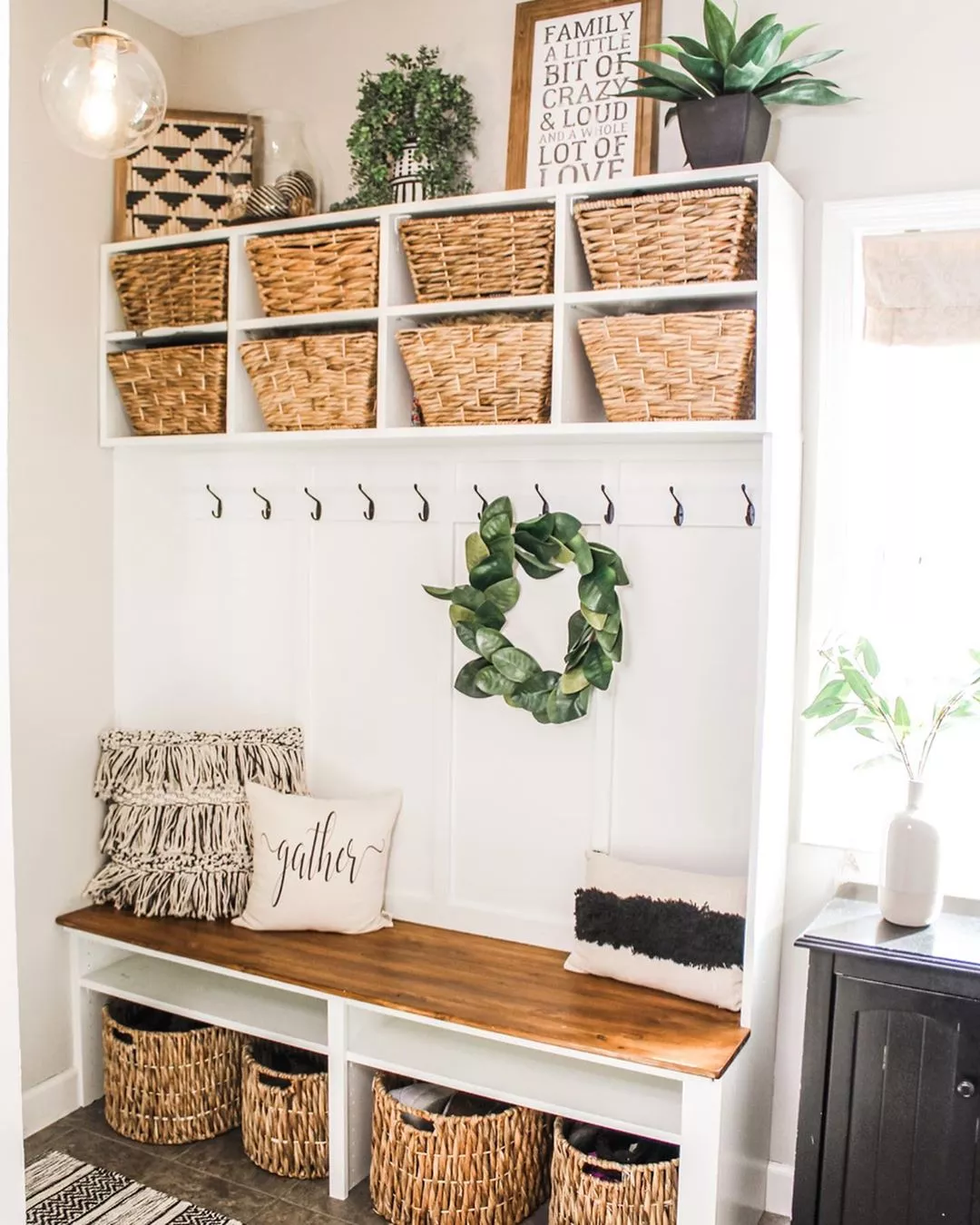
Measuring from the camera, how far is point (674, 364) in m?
2.36

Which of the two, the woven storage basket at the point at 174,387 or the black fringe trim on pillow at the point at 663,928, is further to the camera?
the woven storage basket at the point at 174,387

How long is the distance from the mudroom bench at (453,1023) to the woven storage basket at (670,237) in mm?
1558

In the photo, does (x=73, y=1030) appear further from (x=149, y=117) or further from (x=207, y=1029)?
(x=149, y=117)

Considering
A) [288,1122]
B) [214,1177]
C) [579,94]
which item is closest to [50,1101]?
[214,1177]

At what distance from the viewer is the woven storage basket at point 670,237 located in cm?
228

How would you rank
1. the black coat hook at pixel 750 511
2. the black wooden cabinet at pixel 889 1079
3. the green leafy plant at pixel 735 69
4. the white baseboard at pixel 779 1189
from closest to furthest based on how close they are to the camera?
the black wooden cabinet at pixel 889 1079, the green leafy plant at pixel 735 69, the black coat hook at pixel 750 511, the white baseboard at pixel 779 1189

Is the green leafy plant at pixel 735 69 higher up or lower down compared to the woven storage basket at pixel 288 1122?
higher up

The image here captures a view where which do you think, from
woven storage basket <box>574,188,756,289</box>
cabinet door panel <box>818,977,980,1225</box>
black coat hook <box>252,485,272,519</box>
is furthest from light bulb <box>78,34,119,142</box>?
cabinet door panel <box>818,977,980,1225</box>

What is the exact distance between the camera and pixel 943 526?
8.28 ft

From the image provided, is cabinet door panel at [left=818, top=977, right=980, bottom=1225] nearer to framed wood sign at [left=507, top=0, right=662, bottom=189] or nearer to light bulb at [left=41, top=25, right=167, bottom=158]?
framed wood sign at [left=507, top=0, right=662, bottom=189]

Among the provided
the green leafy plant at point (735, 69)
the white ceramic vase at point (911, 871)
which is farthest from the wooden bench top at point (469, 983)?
the green leafy plant at point (735, 69)

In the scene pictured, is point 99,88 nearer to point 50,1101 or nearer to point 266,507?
point 266,507

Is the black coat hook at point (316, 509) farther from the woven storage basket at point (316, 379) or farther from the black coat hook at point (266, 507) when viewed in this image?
the woven storage basket at point (316, 379)

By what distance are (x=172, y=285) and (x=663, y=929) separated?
2.03m
